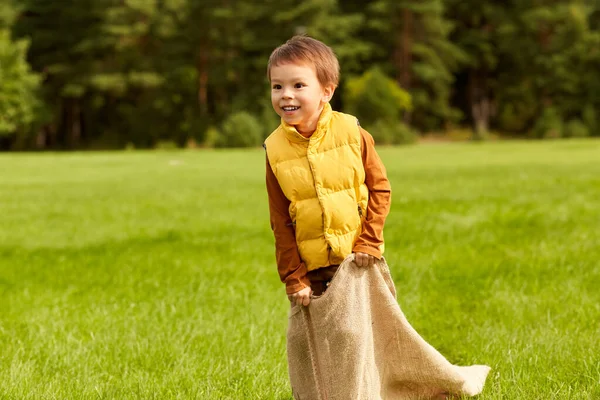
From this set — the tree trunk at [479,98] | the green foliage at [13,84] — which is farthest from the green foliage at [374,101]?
the green foliage at [13,84]

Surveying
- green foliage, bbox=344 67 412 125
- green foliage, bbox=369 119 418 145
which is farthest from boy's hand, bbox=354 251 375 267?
green foliage, bbox=344 67 412 125

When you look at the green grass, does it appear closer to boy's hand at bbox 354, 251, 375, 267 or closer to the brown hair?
boy's hand at bbox 354, 251, 375, 267

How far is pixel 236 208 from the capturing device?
10898 millimetres

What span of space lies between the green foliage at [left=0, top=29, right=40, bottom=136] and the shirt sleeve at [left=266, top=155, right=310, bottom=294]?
48211 millimetres

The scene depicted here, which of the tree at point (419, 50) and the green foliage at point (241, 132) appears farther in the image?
the tree at point (419, 50)

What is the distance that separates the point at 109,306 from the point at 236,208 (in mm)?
5831

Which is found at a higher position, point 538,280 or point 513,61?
point 513,61

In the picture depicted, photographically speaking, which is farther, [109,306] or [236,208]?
[236,208]

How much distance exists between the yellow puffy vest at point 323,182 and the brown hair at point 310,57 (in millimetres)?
150

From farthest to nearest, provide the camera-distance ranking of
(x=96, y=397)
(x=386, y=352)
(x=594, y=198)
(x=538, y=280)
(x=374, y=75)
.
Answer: (x=374, y=75), (x=594, y=198), (x=538, y=280), (x=96, y=397), (x=386, y=352)

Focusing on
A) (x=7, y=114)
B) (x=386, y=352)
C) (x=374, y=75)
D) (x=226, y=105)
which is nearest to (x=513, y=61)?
(x=374, y=75)

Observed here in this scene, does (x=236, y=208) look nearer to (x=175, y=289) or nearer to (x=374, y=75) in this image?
(x=175, y=289)

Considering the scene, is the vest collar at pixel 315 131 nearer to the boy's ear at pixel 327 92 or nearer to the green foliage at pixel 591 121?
the boy's ear at pixel 327 92

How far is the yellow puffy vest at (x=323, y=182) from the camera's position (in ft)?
9.33
